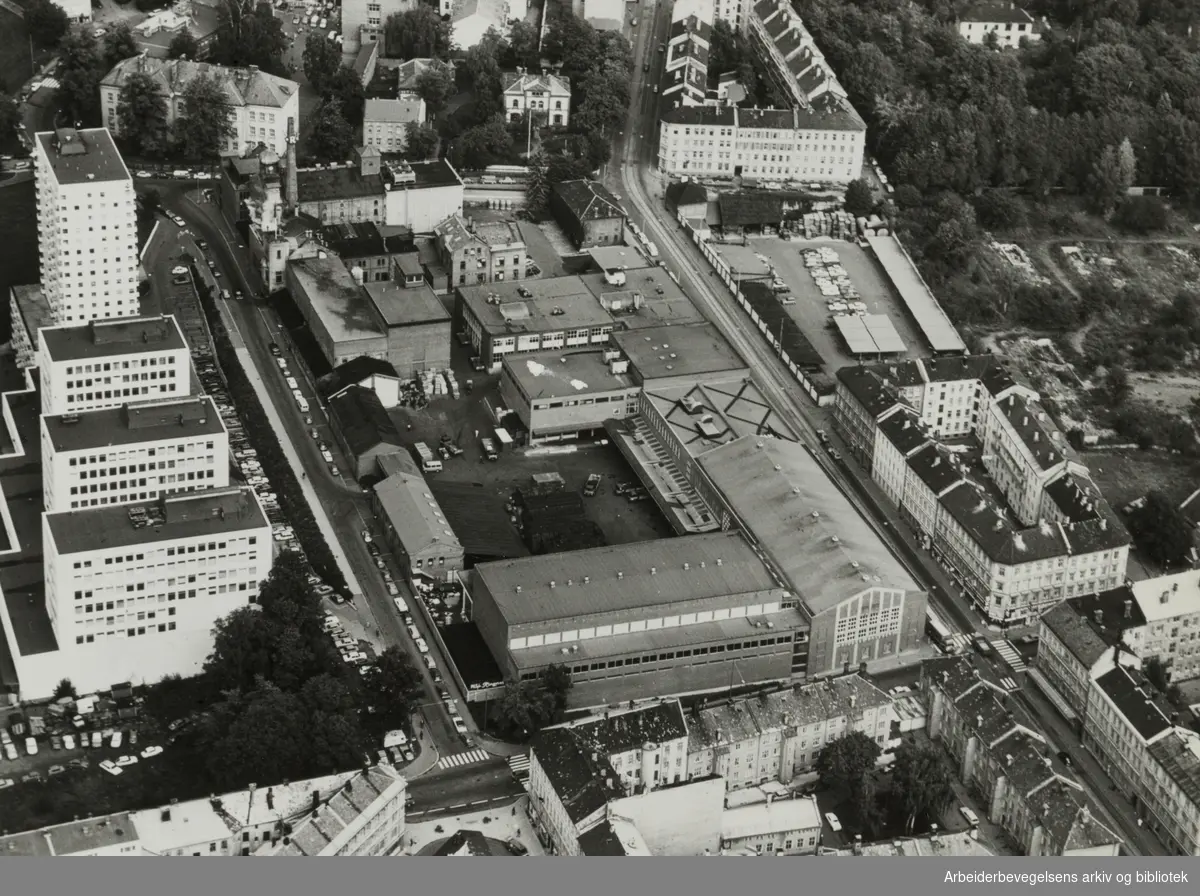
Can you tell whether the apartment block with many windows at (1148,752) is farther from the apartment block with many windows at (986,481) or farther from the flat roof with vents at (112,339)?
the flat roof with vents at (112,339)

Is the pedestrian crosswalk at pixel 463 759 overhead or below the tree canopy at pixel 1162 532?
below

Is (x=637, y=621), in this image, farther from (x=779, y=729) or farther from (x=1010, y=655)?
(x=1010, y=655)

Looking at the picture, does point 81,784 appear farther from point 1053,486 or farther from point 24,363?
point 1053,486

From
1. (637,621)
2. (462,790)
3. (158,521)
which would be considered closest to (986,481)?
(637,621)

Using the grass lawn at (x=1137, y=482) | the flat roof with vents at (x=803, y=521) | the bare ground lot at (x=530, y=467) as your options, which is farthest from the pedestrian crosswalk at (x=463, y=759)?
the grass lawn at (x=1137, y=482)

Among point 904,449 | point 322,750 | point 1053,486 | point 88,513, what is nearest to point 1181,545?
point 1053,486
